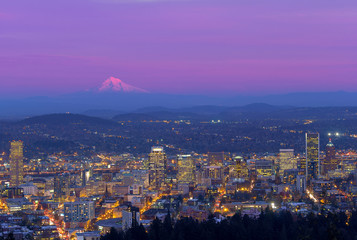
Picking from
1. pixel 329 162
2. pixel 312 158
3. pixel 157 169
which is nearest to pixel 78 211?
pixel 157 169

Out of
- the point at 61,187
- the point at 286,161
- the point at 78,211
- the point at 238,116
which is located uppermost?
the point at 238,116

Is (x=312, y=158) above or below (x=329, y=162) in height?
above

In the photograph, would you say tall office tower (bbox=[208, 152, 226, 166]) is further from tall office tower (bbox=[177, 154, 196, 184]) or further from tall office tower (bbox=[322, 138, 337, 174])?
tall office tower (bbox=[322, 138, 337, 174])

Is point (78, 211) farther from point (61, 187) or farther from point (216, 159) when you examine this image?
point (216, 159)

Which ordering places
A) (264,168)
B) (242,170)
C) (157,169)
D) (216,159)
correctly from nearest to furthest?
1. (157,169)
2. (242,170)
3. (264,168)
4. (216,159)

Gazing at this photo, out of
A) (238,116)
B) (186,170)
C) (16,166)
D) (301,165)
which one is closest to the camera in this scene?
(186,170)

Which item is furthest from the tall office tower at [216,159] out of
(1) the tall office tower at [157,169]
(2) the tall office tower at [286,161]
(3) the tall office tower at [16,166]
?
(3) the tall office tower at [16,166]

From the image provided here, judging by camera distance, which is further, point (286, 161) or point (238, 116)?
point (238, 116)
